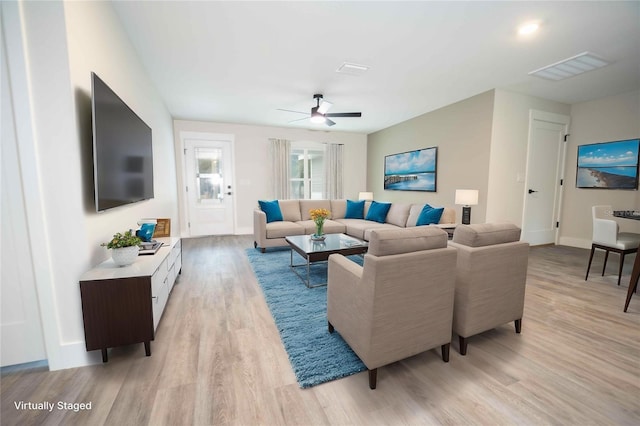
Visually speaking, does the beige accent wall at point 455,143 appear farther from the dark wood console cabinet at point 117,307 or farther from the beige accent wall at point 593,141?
the dark wood console cabinet at point 117,307

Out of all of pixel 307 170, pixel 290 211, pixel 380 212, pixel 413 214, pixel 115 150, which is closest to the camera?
pixel 115 150

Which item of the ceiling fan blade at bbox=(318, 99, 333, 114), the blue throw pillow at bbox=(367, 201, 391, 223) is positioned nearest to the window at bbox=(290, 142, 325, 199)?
the blue throw pillow at bbox=(367, 201, 391, 223)

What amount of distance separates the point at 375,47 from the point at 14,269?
10.9 ft

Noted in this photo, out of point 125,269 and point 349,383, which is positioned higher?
point 125,269

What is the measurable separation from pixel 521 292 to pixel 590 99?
4619 mm

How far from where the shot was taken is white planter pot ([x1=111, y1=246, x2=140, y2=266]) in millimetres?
1686

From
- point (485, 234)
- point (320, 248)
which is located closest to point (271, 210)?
point (320, 248)

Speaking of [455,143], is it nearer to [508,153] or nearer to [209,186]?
[508,153]

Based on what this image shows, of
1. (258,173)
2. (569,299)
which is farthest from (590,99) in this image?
(258,173)

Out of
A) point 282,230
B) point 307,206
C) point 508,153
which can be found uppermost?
point 508,153

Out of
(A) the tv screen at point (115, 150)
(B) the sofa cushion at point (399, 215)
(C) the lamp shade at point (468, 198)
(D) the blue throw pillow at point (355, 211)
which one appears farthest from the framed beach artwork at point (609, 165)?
(A) the tv screen at point (115, 150)

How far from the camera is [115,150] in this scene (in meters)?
1.90

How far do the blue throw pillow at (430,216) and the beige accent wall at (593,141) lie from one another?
2956mm

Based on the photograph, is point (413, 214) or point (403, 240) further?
point (413, 214)
